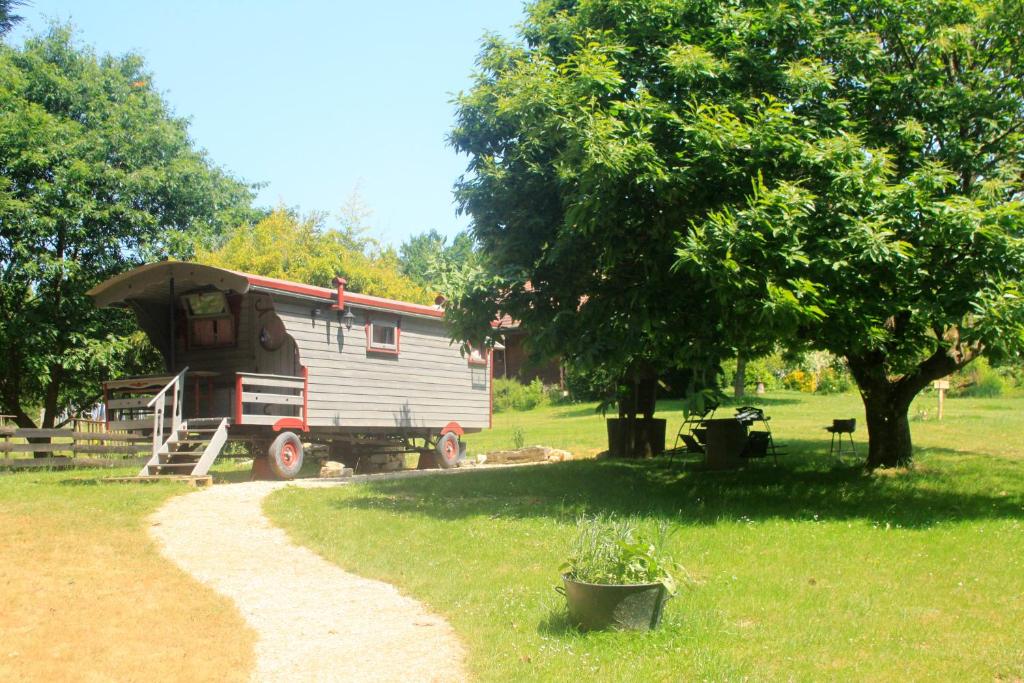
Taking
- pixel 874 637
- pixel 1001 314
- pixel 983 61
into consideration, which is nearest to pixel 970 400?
pixel 983 61

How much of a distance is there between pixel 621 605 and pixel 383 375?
502 inches

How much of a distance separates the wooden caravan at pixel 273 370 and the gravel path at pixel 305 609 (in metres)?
4.63

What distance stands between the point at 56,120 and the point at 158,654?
59.6 ft

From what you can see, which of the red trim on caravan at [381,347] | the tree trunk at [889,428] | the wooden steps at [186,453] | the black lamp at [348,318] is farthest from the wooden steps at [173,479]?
the tree trunk at [889,428]

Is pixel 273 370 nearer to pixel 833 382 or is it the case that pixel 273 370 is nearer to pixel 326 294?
pixel 326 294

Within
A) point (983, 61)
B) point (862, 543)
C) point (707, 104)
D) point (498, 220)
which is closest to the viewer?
point (862, 543)

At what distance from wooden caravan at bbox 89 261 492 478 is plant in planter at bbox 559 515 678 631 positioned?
963 cm

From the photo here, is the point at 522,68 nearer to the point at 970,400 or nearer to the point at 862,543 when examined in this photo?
the point at 862,543

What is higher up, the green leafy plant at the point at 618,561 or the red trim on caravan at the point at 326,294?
the red trim on caravan at the point at 326,294

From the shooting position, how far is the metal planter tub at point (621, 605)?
625 centimetres

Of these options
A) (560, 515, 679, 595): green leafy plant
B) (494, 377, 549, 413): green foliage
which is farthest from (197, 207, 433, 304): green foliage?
(560, 515, 679, 595): green leafy plant

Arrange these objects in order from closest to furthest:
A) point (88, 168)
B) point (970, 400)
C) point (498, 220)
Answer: point (498, 220) < point (88, 168) < point (970, 400)

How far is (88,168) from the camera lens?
2041 cm

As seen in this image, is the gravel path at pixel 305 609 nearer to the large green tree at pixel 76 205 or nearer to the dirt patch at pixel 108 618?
the dirt patch at pixel 108 618
